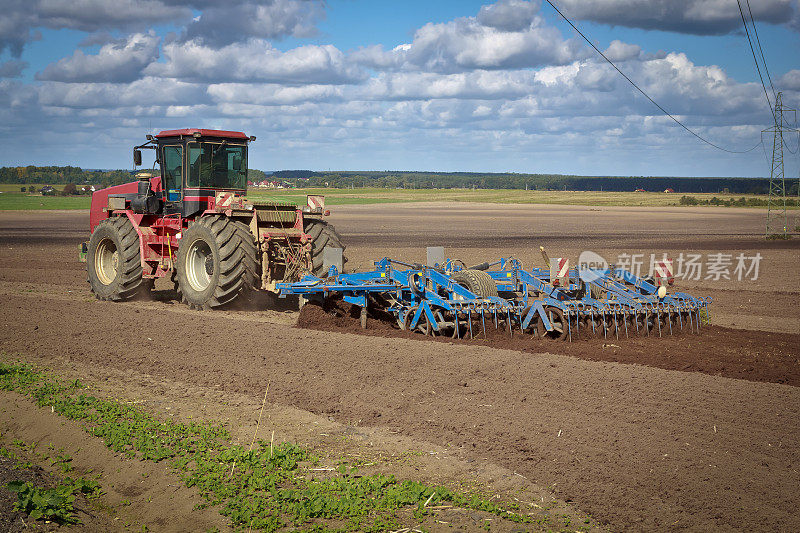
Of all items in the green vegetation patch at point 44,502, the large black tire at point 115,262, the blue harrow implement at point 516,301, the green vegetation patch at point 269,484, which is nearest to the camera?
the green vegetation patch at point 44,502

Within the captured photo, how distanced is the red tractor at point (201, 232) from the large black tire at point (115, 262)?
0.02 m

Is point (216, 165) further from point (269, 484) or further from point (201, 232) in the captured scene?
point (269, 484)

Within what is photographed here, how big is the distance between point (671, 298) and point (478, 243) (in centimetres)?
2099

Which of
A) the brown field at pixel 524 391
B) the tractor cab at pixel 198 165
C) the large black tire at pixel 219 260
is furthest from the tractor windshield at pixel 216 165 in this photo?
the brown field at pixel 524 391

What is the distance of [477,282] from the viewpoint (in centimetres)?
1177

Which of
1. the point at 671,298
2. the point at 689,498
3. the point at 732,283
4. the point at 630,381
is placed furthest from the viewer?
the point at 732,283

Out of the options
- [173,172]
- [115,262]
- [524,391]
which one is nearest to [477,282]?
[524,391]

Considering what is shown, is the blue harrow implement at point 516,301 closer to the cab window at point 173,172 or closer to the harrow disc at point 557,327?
the harrow disc at point 557,327

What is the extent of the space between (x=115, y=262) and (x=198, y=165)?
3.12 meters

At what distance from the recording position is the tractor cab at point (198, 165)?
14875 millimetres

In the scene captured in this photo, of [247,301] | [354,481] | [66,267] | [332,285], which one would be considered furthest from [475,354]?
[66,267]

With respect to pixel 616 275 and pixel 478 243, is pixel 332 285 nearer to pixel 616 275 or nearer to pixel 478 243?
pixel 616 275

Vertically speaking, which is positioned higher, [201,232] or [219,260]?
[201,232]

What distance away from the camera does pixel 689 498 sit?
5781mm
